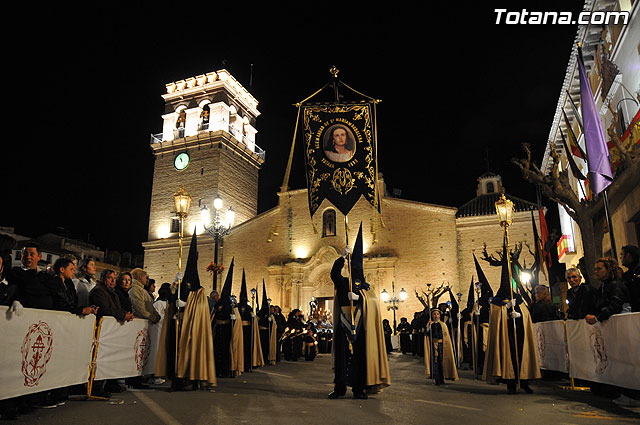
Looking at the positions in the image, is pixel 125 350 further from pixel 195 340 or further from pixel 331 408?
pixel 331 408

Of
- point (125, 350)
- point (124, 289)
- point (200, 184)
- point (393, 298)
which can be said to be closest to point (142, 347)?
point (125, 350)

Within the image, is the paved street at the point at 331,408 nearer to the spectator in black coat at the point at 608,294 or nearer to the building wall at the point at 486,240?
the spectator in black coat at the point at 608,294

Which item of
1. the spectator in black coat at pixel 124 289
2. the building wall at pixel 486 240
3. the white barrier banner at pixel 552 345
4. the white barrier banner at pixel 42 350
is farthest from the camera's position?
the building wall at pixel 486 240

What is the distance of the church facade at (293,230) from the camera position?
88.1ft

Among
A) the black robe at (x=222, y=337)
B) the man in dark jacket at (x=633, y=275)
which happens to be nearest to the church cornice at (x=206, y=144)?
the black robe at (x=222, y=337)

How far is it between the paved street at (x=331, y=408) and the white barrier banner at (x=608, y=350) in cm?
35

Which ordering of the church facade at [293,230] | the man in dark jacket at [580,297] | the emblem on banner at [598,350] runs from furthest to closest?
the church facade at [293,230]
the man in dark jacket at [580,297]
the emblem on banner at [598,350]

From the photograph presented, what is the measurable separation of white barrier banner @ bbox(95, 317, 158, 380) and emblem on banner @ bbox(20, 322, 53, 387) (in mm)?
1193

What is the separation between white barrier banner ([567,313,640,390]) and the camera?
5455 millimetres

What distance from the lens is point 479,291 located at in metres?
12.2

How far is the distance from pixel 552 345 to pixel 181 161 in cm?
2916

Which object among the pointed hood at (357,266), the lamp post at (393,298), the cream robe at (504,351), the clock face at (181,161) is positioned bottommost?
the cream robe at (504,351)

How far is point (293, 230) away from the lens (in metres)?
30.4

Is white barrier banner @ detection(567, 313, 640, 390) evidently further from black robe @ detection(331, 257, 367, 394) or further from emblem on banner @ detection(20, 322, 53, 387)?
emblem on banner @ detection(20, 322, 53, 387)
